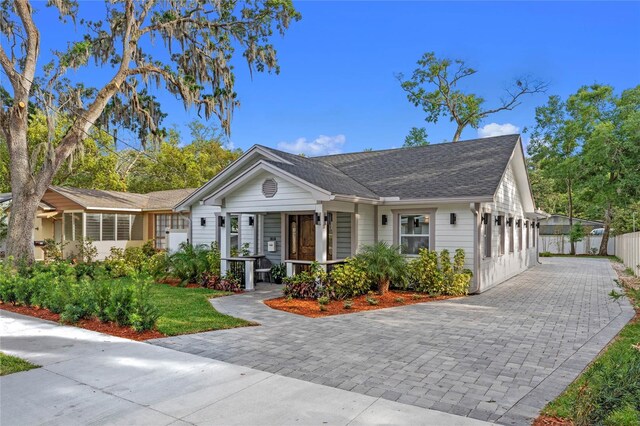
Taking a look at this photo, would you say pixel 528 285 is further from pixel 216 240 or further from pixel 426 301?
pixel 216 240

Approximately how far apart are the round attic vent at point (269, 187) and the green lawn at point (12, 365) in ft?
21.5

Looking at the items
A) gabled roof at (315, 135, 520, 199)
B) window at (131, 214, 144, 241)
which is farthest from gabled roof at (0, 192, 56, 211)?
gabled roof at (315, 135, 520, 199)

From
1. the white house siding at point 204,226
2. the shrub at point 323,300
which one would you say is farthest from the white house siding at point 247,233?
the shrub at point 323,300

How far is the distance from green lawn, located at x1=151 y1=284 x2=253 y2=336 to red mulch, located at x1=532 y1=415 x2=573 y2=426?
4.84m

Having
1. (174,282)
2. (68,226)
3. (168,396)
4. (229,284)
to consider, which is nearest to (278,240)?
(229,284)

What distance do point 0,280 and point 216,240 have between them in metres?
6.61

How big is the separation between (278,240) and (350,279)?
14.0 feet

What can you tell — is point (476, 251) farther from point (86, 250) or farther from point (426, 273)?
point (86, 250)

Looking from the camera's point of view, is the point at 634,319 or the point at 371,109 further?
the point at 371,109

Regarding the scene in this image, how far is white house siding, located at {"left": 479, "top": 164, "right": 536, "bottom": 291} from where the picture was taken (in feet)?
38.9

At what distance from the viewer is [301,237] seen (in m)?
12.9

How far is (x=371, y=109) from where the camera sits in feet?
95.6

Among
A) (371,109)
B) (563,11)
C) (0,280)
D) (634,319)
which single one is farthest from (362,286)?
(371,109)

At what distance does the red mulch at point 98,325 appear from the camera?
6.26 meters
